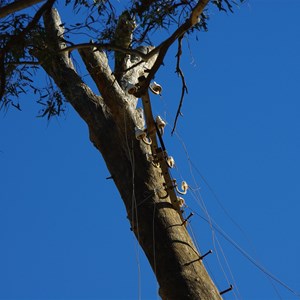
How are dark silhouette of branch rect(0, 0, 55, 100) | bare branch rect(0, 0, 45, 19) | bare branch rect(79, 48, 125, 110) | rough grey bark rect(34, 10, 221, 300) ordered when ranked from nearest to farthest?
rough grey bark rect(34, 10, 221, 300) < bare branch rect(0, 0, 45, 19) < dark silhouette of branch rect(0, 0, 55, 100) < bare branch rect(79, 48, 125, 110)

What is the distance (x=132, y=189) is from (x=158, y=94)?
0.61 meters

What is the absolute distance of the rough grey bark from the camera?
3.77 metres

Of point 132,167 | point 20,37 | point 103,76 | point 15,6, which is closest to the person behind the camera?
point 15,6

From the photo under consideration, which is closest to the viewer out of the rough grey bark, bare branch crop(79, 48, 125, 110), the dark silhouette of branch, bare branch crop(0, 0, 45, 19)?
the rough grey bark

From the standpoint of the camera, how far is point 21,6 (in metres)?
3.91

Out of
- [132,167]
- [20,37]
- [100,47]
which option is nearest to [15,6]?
[20,37]

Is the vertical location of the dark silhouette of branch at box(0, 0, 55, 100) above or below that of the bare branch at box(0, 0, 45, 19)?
above

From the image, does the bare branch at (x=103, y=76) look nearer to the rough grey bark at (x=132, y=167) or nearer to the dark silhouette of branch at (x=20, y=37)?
the rough grey bark at (x=132, y=167)

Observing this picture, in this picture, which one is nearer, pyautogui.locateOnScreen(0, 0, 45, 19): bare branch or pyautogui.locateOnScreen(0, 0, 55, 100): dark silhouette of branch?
pyautogui.locateOnScreen(0, 0, 45, 19): bare branch

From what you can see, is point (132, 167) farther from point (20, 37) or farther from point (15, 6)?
point (15, 6)

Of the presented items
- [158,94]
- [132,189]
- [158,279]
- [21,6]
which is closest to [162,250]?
[158,279]

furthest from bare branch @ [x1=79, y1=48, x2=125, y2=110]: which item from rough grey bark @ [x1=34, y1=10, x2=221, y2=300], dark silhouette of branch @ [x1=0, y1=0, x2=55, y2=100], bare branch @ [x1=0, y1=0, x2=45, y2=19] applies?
bare branch @ [x1=0, y1=0, x2=45, y2=19]

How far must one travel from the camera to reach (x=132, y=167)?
4.39m

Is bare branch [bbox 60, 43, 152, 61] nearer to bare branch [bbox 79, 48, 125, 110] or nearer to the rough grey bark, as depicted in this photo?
bare branch [bbox 79, 48, 125, 110]
